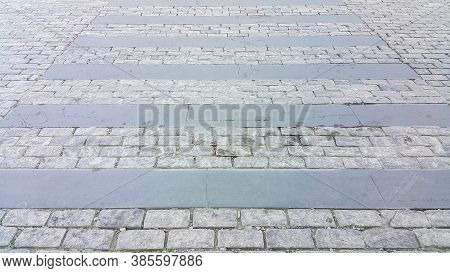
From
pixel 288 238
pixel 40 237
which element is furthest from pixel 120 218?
pixel 288 238

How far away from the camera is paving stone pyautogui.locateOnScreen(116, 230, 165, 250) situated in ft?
10.3

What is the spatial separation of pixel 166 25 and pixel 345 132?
501cm

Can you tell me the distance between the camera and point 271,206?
3.55 m

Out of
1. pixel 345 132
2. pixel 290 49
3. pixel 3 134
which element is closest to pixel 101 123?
pixel 3 134

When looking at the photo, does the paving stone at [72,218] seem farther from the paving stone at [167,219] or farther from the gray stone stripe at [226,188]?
the paving stone at [167,219]

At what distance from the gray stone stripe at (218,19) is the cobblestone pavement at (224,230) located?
568 centimetres

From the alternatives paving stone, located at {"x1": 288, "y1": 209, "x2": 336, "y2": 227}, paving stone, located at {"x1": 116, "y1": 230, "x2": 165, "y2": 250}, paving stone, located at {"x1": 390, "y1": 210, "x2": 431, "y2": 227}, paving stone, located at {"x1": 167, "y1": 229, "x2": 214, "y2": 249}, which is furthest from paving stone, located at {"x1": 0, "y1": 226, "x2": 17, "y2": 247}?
paving stone, located at {"x1": 390, "y1": 210, "x2": 431, "y2": 227}

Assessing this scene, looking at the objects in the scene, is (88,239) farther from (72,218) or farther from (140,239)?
(140,239)

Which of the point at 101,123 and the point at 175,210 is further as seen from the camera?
the point at 101,123

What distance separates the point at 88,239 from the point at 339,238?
2157 millimetres

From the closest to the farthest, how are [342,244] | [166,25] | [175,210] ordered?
[342,244]
[175,210]
[166,25]

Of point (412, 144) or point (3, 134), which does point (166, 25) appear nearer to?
point (3, 134)

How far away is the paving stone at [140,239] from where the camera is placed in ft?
10.3

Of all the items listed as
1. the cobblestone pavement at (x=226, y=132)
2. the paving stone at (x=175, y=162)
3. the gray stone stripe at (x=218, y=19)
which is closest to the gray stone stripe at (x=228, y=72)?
the cobblestone pavement at (x=226, y=132)
